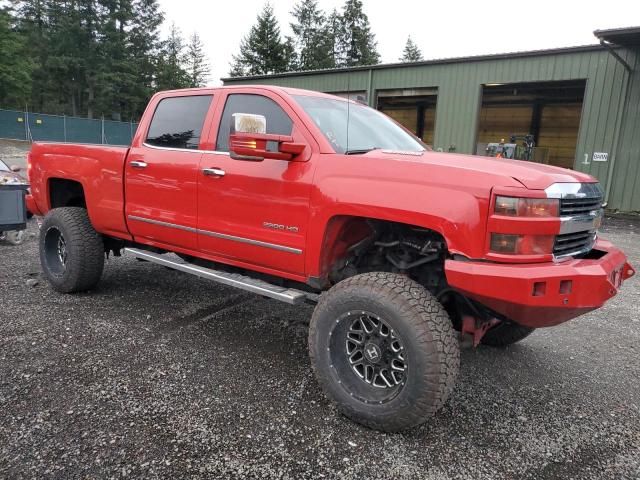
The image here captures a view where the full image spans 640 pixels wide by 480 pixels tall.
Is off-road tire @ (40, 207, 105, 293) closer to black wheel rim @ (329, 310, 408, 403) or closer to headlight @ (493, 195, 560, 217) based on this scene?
black wheel rim @ (329, 310, 408, 403)

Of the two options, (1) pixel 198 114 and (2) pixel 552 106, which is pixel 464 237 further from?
(2) pixel 552 106

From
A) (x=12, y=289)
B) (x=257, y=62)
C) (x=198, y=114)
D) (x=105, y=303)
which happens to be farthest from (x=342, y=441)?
(x=257, y=62)

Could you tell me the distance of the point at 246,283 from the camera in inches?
136

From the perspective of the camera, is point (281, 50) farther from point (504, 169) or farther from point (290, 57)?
point (504, 169)

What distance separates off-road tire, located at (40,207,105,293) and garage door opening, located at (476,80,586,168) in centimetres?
1809

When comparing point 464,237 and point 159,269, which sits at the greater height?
point 464,237

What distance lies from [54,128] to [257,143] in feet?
111

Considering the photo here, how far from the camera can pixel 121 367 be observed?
11.0 feet

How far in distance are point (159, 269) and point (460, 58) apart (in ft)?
41.0

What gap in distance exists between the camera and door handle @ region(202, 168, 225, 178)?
354 centimetres

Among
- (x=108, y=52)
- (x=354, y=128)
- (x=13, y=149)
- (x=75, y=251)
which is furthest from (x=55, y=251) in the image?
(x=108, y=52)

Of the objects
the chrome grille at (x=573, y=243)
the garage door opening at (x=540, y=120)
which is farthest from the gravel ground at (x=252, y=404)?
the garage door opening at (x=540, y=120)

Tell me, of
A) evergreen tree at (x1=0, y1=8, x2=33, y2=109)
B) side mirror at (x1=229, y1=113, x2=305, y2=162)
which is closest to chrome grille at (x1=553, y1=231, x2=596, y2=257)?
side mirror at (x1=229, y1=113, x2=305, y2=162)

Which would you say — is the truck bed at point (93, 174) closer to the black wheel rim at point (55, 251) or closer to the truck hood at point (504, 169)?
the black wheel rim at point (55, 251)
